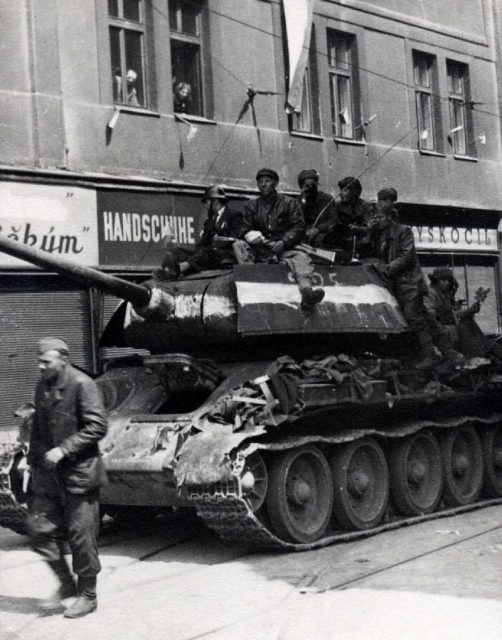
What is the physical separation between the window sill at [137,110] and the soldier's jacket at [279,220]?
20.2 ft

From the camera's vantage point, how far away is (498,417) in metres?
13.2

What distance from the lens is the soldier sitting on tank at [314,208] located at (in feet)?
39.5

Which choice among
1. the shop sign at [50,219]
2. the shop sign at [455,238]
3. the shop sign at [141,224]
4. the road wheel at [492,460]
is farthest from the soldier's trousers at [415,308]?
the shop sign at [455,238]

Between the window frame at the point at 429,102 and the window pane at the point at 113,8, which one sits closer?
the window pane at the point at 113,8

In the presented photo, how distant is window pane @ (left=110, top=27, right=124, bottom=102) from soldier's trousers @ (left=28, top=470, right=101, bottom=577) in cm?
1054

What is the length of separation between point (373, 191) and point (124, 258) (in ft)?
21.8

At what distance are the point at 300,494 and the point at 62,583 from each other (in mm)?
2798

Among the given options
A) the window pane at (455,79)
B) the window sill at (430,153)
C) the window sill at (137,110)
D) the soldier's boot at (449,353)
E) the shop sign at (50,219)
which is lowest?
the soldier's boot at (449,353)

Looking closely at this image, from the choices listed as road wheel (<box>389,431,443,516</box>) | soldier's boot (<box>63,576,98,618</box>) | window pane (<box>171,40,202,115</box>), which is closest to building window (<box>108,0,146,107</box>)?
window pane (<box>171,40,202,115</box>)

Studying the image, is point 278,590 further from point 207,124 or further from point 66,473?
point 207,124

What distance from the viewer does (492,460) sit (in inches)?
509

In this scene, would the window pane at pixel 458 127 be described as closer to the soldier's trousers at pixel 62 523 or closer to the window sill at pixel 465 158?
the window sill at pixel 465 158

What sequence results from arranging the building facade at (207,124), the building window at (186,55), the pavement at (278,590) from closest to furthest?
the pavement at (278,590) → the building facade at (207,124) → the building window at (186,55)

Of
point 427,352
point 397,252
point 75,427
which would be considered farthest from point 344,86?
point 75,427
